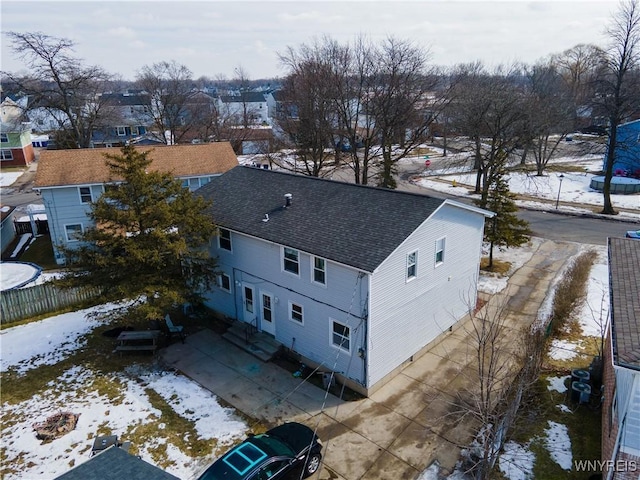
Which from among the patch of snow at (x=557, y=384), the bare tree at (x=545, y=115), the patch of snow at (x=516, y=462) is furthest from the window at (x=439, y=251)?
the bare tree at (x=545, y=115)

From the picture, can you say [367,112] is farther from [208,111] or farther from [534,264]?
[208,111]

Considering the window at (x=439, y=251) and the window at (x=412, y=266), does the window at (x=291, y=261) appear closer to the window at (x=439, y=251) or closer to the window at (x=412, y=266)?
the window at (x=412, y=266)

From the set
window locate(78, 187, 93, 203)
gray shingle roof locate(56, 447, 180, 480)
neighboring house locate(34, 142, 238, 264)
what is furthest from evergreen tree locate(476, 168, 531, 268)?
window locate(78, 187, 93, 203)

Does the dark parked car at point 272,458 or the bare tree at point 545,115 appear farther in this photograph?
the bare tree at point 545,115

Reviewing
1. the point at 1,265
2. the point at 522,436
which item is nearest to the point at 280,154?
the point at 1,265

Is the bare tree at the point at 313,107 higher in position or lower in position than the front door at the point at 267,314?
higher

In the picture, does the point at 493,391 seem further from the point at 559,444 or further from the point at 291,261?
the point at 291,261
